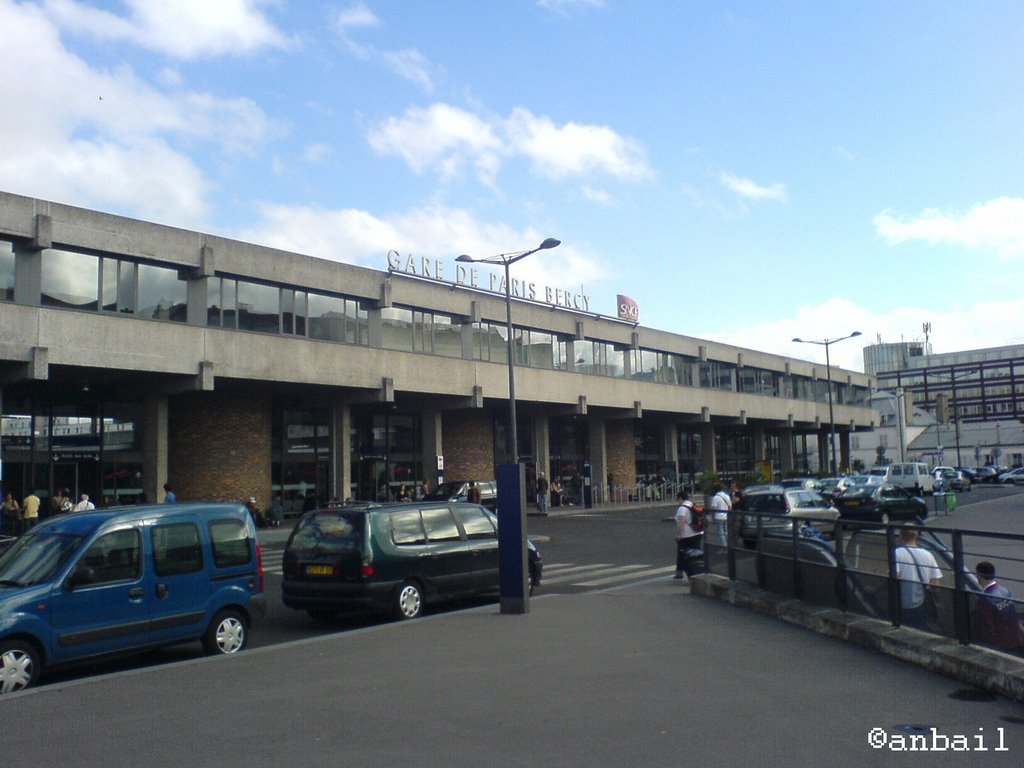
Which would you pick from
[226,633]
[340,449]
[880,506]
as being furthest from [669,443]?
[226,633]

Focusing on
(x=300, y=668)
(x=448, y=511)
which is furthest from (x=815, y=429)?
(x=300, y=668)

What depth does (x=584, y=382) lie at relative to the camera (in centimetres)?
4981

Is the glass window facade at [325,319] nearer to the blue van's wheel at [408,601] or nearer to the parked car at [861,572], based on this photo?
the blue van's wheel at [408,601]

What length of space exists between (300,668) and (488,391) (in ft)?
113

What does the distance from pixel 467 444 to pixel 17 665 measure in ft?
128

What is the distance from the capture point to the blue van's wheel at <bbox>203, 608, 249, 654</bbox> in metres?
10.6

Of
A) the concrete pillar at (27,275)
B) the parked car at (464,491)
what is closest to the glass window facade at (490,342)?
the parked car at (464,491)

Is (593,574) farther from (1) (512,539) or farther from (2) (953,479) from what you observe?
(2) (953,479)

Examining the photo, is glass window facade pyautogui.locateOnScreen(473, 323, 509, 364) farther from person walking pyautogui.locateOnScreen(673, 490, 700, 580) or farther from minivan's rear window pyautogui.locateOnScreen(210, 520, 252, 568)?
minivan's rear window pyautogui.locateOnScreen(210, 520, 252, 568)

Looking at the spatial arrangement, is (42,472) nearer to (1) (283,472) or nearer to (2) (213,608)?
(1) (283,472)

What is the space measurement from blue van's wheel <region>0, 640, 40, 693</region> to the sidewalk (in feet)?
2.01

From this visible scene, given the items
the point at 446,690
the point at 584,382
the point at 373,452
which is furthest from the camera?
the point at 584,382

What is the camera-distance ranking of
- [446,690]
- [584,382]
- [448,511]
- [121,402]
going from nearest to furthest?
[446,690], [448,511], [121,402], [584,382]

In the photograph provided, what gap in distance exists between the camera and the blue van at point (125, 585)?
9008 mm
